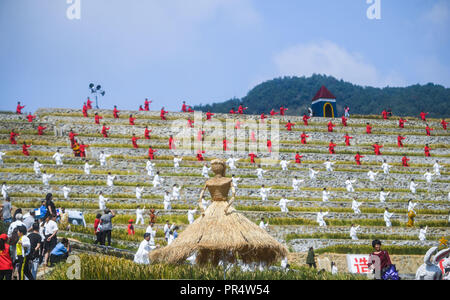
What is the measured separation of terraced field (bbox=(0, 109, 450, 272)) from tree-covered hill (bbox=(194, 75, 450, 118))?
1809 inches

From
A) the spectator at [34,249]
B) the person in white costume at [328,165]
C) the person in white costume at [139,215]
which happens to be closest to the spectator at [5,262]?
the spectator at [34,249]

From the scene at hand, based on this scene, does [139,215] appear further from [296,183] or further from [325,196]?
[325,196]

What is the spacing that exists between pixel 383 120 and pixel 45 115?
23948 millimetres

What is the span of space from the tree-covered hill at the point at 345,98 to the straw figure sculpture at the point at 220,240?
2826 inches

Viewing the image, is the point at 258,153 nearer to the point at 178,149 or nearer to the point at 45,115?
the point at 178,149

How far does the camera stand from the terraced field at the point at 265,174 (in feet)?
81.4

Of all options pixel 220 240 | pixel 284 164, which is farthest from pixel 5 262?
pixel 284 164

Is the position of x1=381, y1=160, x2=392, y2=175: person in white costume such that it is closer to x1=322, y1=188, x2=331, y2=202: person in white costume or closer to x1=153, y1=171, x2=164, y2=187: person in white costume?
x1=322, y1=188, x2=331, y2=202: person in white costume

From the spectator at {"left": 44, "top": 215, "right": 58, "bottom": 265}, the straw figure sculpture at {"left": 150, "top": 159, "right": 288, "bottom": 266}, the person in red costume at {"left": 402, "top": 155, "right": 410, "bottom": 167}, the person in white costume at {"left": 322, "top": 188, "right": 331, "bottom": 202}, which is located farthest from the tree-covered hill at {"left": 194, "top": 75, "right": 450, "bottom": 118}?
the straw figure sculpture at {"left": 150, "top": 159, "right": 288, "bottom": 266}

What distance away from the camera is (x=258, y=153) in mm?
33562

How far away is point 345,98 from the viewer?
116438 mm

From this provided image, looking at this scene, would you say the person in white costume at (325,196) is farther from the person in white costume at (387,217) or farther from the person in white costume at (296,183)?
the person in white costume at (387,217)

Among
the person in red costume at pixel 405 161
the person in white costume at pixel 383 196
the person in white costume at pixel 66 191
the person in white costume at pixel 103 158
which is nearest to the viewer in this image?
the person in white costume at pixel 66 191
